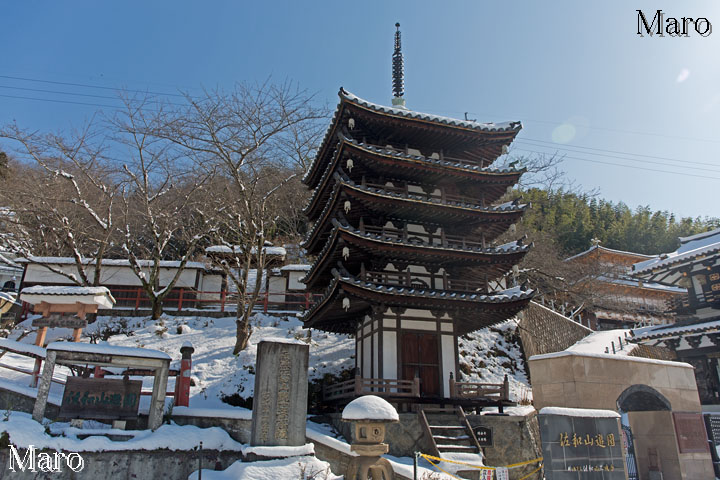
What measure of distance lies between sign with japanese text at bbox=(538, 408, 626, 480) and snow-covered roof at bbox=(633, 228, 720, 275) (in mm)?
16138

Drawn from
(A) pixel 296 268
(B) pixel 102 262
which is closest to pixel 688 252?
(A) pixel 296 268

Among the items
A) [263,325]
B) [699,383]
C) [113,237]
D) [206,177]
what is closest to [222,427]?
[263,325]

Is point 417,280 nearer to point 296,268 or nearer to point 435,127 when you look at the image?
point 435,127

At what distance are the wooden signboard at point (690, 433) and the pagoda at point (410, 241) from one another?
5317 mm

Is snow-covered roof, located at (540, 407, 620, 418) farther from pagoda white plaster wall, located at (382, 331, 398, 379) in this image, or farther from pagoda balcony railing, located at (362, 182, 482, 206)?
pagoda balcony railing, located at (362, 182, 482, 206)

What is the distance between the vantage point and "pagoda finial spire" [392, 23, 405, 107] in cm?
2111

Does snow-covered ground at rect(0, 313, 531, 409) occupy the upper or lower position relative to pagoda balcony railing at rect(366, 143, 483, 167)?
lower

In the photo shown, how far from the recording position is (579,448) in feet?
29.2

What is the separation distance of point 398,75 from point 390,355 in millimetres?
13725

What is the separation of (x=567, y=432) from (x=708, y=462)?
7338 mm

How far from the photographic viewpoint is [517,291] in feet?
54.8

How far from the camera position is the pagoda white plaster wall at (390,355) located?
15430 millimetres

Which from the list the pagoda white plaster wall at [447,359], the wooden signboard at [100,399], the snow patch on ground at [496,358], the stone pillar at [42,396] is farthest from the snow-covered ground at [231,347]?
the stone pillar at [42,396]

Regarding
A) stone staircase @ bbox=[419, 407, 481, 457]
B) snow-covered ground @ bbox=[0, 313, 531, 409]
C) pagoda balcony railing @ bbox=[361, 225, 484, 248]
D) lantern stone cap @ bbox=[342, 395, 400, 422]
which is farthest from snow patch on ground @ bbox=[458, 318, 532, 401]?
lantern stone cap @ bbox=[342, 395, 400, 422]
